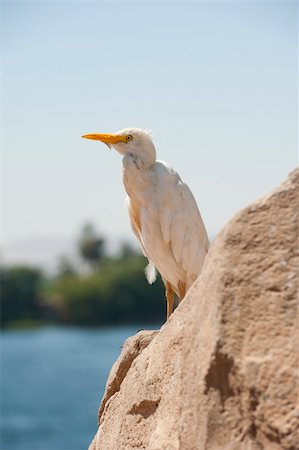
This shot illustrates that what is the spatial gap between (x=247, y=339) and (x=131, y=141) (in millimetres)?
3868

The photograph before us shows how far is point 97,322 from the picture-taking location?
81125 mm

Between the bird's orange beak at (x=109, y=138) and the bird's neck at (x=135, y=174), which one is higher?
the bird's orange beak at (x=109, y=138)

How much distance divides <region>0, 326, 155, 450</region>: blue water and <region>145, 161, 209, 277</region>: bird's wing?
25981 mm

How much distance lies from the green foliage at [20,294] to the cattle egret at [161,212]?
69.5 m

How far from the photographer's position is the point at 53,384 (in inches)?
2495

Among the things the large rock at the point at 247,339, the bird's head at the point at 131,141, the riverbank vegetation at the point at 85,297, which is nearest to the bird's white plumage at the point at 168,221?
the bird's head at the point at 131,141

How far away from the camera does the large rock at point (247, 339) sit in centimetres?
392

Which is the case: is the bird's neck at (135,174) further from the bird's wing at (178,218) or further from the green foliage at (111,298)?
the green foliage at (111,298)

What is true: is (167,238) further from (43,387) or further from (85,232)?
(85,232)

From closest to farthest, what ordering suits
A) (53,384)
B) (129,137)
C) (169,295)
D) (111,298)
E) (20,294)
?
(129,137) → (169,295) → (53,384) → (111,298) → (20,294)

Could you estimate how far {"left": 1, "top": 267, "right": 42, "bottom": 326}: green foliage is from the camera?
7806 cm

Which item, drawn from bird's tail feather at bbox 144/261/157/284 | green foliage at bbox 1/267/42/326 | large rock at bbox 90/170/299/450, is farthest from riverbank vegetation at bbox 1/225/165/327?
large rock at bbox 90/170/299/450

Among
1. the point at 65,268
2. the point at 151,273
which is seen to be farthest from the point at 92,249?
the point at 151,273

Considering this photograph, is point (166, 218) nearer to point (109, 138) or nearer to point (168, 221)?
point (168, 221)
